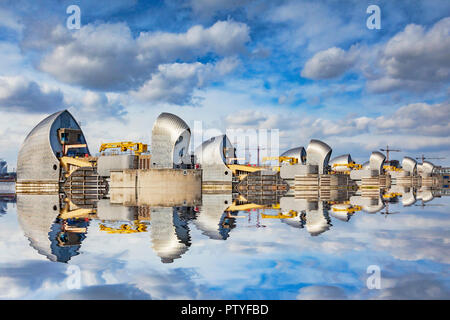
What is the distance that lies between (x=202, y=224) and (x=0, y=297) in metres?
12.6

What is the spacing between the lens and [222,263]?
11344 mm

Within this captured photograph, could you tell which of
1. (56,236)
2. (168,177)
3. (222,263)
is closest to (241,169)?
(168,177)

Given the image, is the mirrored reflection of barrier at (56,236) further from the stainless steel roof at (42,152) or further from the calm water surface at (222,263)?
the stainless steel roof at (42,152)

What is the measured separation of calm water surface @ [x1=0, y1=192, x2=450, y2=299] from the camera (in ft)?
28.2

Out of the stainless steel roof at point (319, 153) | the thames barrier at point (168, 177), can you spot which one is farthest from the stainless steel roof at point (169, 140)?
the stainless steel roof at point (319, 153)

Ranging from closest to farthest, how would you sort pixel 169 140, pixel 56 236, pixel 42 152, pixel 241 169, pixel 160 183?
pixel 56 236, pixel 160 183, pixel 169 140, pixel 42 152, pixel 241 169

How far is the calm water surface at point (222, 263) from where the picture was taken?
860 centimetres

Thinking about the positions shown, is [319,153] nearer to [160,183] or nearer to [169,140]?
[169,140]

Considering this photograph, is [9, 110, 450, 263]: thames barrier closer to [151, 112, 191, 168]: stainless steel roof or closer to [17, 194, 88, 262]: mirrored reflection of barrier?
[151, 112, 191, 168]: stainless steel roof

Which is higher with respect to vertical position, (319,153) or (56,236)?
(319,153)

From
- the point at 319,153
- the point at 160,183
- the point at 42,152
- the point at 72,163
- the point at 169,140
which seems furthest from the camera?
the point at 319,153

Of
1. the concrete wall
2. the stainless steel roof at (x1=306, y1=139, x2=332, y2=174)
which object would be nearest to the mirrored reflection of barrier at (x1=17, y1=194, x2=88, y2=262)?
the concrete wall

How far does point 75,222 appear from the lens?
2114 centimetres
